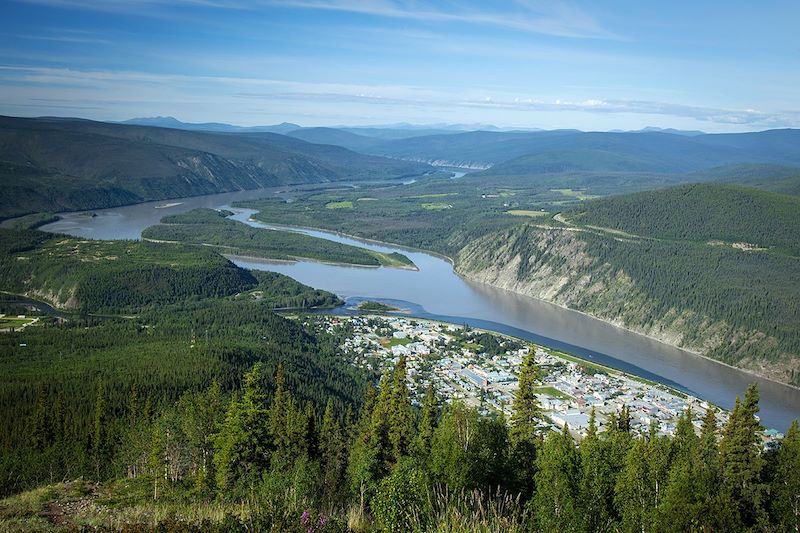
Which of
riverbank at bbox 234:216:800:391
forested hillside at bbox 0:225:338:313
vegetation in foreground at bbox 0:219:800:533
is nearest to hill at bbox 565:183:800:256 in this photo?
riverbank at bbox 234:216:800:391

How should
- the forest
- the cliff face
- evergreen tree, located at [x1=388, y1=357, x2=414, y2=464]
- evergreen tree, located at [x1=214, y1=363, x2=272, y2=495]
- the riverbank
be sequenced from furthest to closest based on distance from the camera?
1. the cliff face
2. the riverbank
3. evergreen tree, located at [x1=388, y1=357, x2=414, y2=464]
4. evergreen tree, located at [x1=214, y1=363, x2=272, y2=495]
5. the forest

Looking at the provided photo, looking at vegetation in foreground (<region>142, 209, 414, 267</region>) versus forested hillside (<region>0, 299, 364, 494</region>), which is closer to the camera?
forested hillside (<region>0, 299, 364, 494</region>)

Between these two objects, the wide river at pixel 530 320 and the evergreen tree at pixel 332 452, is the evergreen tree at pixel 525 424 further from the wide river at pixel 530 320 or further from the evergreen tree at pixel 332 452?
the wide river at pixel 530 320

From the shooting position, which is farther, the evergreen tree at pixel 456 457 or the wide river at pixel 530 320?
the wide river at pixel 530 320

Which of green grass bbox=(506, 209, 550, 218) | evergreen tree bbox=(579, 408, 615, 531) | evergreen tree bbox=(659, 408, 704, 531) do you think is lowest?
green grass bbox=(506, 209, 550, 218)

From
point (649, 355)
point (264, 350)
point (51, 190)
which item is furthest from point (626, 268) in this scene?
point (51, 190)

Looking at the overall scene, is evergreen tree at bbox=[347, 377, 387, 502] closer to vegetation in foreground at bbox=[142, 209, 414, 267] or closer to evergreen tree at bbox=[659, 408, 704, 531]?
evergreen tree at bbox=[659, 408, 704, 531]

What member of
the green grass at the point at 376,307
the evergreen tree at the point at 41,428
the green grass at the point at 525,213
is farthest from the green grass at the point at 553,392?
the green grass at the point at 525,213
